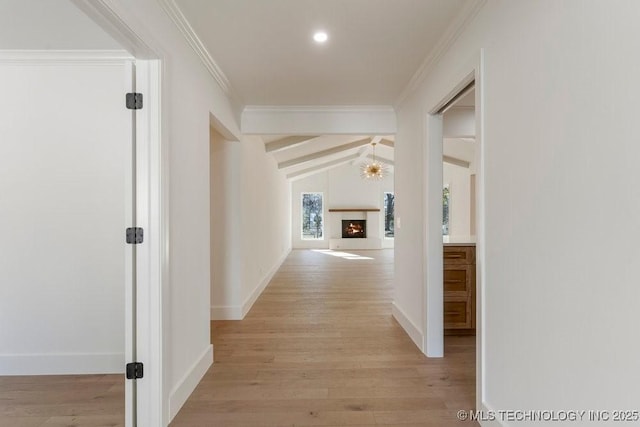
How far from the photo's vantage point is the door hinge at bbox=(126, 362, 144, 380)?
1.79 meters

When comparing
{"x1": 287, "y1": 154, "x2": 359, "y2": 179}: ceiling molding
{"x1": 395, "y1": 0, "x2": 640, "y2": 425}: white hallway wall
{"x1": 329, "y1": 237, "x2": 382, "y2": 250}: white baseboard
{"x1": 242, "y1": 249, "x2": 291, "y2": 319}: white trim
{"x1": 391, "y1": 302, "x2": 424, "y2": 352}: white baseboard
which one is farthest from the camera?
{"x1": 329, "y1": 237, "x2": 382, "y2": 250}: white baseboard

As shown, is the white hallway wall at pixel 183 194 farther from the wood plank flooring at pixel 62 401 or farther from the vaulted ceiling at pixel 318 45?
the wood plank flooring at pixel 62 401

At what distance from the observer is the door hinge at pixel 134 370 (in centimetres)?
179

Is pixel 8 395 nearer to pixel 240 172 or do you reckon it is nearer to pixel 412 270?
pixel 240 172

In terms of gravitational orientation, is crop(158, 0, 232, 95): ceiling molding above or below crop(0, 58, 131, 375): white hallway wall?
above

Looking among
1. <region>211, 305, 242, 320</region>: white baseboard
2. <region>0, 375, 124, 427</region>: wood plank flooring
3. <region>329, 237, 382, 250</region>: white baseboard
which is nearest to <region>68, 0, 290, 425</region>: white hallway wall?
<region>0, 375, 124, 427</region>: wood plank flooring

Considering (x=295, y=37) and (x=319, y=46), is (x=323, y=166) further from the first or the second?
(x=295, y=37)

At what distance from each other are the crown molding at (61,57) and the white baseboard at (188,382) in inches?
94.3

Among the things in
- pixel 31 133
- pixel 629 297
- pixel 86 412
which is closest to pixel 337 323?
pixel 86 412

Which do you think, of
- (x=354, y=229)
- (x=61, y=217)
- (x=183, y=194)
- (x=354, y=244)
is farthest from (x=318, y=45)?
(x=354, y=229)

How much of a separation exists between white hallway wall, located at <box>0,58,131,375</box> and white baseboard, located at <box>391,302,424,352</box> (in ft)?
8.37

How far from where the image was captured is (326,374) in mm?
2543

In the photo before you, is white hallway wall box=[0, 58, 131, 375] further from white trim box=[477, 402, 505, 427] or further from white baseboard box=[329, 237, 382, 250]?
white baseboard box=[329, 237, 382, 250]

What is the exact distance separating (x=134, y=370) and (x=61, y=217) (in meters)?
1.52
